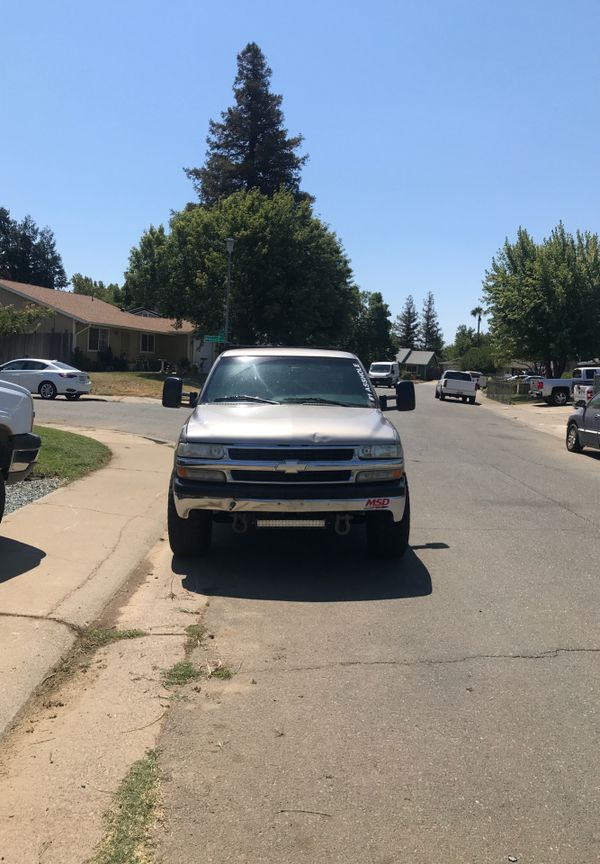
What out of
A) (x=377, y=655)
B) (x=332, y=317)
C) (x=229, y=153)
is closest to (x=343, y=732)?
(x=377, y=655)

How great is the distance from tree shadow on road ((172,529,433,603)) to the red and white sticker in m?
0.65

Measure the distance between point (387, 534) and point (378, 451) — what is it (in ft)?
2.69

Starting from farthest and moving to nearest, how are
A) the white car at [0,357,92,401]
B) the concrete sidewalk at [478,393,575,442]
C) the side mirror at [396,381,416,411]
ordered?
the white car at [0,357,92,401] < the concrete sidewalk at [478,393,575,442] < the side mirror at [396,381,416,411]

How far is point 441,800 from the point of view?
3.04m

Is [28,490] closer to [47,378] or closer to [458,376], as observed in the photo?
[47,378]

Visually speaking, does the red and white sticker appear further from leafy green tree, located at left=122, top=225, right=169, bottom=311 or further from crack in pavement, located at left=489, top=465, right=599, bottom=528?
leafy green tree, located at left=122, top=225, right=169, bottom=311

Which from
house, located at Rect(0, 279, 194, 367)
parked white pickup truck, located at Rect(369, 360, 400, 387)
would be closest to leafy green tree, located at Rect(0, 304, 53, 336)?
house, located at Rect(0, 279, 194, 367)

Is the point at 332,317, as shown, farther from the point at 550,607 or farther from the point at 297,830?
the point at 297,830

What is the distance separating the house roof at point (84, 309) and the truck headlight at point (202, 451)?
112ft

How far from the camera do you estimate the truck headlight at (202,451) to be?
5922 mm

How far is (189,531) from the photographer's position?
6406mm

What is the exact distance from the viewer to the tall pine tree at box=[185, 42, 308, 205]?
5506 cm

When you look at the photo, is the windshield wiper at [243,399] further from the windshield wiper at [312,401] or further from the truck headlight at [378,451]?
the truck headlight at [378,451]

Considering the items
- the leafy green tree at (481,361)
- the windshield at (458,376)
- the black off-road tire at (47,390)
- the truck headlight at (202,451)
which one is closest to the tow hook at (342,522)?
the truck headlight at (202,451)
